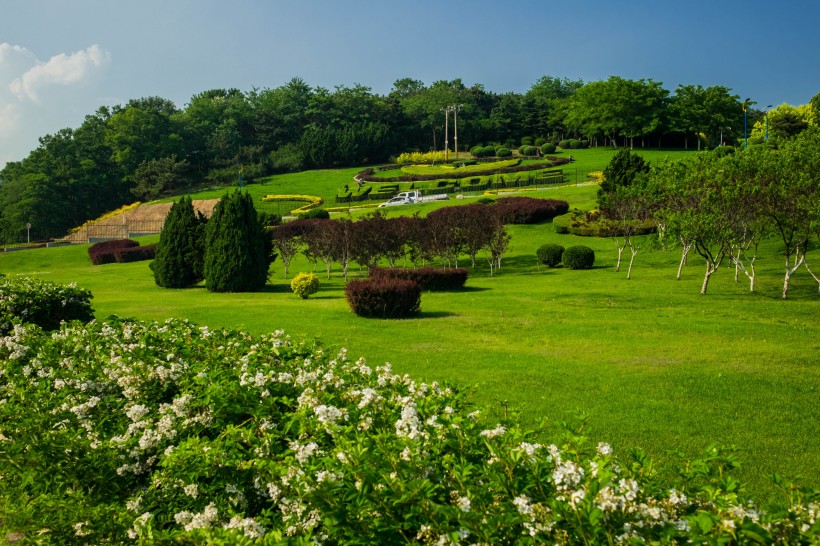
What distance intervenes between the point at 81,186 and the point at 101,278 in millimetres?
47707

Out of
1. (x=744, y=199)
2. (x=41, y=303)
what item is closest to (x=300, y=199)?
(x=744, y=199)

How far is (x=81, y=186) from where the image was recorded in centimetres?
6938

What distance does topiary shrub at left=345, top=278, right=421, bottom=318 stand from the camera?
52.7 feet

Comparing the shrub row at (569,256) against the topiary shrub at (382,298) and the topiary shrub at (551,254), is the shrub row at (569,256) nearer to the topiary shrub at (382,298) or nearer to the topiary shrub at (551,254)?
the topiary shrub at (551,254)

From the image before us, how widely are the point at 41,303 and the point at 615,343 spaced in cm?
1049

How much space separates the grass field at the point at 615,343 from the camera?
25.4ft

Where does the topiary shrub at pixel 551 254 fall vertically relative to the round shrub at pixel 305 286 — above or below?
above

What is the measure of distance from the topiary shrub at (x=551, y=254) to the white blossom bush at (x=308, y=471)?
22952 millimetres

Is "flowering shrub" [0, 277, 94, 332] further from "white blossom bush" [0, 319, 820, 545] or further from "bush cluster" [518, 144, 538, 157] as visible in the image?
"bush cluster" [518, 144, 538, 157]

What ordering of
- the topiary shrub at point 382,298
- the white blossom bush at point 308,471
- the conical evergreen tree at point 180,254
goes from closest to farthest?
the white blossom bush at point 308,471 < the topiary shrub at point 382,298 < the conical evergreen tree at point 180,254

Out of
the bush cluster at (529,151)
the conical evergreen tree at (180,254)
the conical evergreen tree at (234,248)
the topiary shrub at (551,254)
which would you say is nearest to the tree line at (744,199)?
the topiary shrub at (551,254)

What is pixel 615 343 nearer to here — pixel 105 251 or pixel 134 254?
pixel 134 254

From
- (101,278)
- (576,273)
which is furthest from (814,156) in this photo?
(101,278)

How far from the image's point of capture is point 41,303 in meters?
10.6
